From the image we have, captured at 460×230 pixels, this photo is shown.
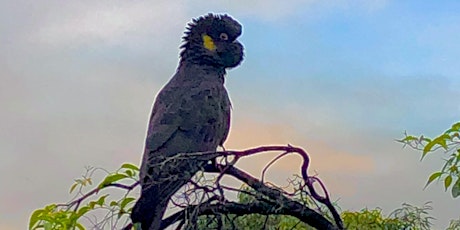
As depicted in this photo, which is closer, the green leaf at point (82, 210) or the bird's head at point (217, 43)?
the green leaf at point (82, 210)

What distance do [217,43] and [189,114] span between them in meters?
0.39

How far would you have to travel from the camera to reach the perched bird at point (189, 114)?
1.59 meters

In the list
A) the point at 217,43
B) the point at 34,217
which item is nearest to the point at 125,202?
the point at 34,217

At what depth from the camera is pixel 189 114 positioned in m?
2.21

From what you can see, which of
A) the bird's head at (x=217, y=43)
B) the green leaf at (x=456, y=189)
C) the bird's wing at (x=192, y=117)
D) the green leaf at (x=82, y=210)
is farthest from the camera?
the bird's head at (x=217, y=43)

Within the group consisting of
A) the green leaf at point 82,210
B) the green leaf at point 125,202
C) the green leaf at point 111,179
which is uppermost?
the green leaf at point 111,179

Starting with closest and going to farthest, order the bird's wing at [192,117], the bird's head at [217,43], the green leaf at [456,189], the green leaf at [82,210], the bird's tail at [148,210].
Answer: the green leaf at [456,189] < the green leaf at [82,210] < the bird's tail at [148,210] < the bird's wing at [192,117] < the bird's head at [217,43]

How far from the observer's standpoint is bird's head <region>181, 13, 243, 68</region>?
2.46m

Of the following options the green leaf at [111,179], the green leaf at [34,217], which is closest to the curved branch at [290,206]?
the green leaf at [111,179]

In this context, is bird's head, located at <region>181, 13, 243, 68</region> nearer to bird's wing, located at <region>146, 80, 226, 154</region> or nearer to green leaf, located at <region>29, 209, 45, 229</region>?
bird's wing, located at <region>146, 80, 226, 154</region>

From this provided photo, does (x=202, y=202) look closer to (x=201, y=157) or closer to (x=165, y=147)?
(x=201, y=157)

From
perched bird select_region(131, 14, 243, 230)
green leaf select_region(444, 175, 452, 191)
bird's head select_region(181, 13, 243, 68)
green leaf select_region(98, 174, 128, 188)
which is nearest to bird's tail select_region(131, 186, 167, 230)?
perched bird select_region(131, 14, 243, 230)

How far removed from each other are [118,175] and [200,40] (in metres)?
1.14

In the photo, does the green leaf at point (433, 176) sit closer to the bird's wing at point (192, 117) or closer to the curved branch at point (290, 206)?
the curved branch at point (290, 206)
